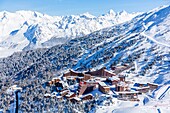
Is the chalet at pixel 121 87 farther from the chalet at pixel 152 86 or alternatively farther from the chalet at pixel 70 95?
the chalet at pixel 70 95

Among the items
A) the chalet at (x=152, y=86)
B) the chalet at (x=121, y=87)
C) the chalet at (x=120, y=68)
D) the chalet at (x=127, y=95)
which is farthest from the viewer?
the chalet at (x=120, y=68)

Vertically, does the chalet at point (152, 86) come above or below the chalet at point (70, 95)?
above

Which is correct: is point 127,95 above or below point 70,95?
below

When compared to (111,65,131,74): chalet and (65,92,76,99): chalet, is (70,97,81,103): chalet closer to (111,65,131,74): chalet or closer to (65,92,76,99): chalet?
(65,92,76,99): chalet

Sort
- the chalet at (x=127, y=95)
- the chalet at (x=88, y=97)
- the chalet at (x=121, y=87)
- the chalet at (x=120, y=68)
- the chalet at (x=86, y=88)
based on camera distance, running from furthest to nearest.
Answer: the chalet at (x=120, y=68) → the chalet at (x=86, y=88) → the chalet at (x=121, y=87) → the chalet at (x=88, y=97) → the chalet at (x=127, y=95)

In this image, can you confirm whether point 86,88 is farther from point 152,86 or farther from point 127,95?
point 152,86

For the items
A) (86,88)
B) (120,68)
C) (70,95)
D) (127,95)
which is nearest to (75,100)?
(70,95)

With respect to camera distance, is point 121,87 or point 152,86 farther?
point 152,86

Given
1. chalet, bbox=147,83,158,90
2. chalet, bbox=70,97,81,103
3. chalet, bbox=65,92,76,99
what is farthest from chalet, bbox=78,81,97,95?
chalet, bbox=147,83,158,90

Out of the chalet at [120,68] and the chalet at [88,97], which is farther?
the chalet at [120,68]

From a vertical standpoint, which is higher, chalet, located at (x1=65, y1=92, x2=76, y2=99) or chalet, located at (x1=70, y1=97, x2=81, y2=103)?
chalet, located at (x1=65, y1=92, x2=76, y2=99)

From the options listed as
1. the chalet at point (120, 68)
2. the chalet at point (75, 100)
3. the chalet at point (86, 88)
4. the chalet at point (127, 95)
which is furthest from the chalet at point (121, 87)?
the chalet at point (120, 68)
